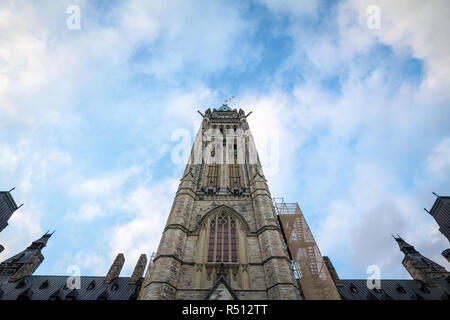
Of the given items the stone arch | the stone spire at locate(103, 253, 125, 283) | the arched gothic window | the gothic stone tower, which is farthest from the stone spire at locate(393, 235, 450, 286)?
the stone spire at locate(103, 253, 125, 283)

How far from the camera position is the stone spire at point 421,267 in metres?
28.6

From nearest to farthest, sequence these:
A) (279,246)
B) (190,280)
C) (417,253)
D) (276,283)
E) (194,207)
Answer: (276,283), (190,280), (279,246), (194,207), (417,253)

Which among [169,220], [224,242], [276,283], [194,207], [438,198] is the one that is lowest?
[276,283]

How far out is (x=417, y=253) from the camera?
3491cm

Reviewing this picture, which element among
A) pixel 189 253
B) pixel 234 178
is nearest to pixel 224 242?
pixel 189 253

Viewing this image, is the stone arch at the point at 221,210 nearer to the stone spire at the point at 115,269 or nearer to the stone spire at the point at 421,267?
the stone spire at the point at 115,269

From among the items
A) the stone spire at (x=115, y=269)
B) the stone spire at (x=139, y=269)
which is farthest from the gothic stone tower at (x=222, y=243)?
the stone spire at (x=115, y=269)

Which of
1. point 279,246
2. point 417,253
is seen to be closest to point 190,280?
point 279,246

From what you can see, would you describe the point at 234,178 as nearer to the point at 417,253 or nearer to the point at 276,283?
the point at 276,283
